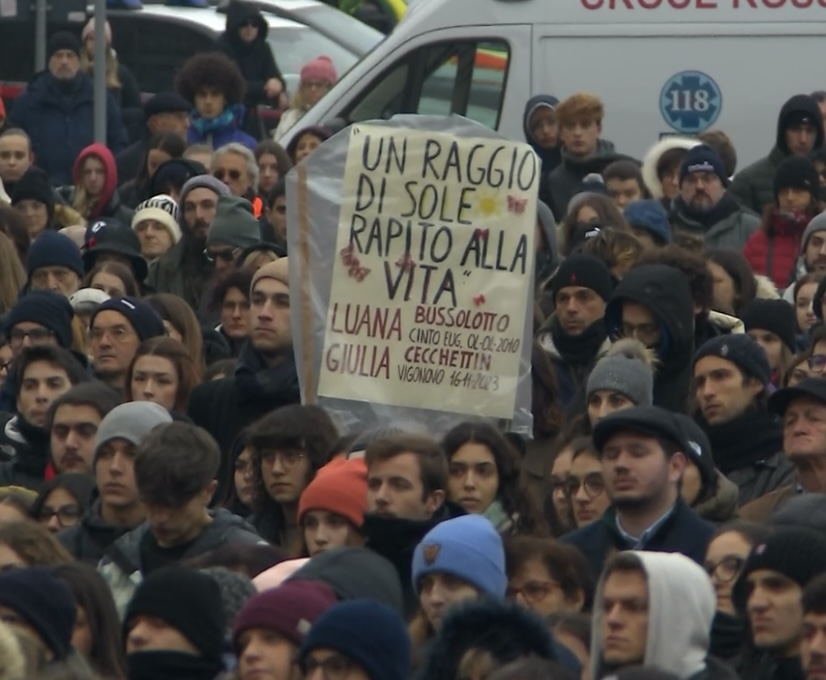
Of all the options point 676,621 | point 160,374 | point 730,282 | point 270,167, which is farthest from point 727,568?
point 270,167

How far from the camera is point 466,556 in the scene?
761 cm

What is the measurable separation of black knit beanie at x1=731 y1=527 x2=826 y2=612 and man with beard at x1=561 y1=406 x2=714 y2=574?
85 cm

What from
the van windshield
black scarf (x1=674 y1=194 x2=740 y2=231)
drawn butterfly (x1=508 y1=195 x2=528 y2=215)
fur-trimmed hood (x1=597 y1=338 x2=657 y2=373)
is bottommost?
the van windshield

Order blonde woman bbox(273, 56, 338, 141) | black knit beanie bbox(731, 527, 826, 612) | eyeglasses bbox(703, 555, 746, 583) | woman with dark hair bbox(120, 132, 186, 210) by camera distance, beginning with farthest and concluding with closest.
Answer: blonde woman bbox(273, 56, 338, 141) → woman with dark hair bbox(120, 132, 186, 210) → eyeglasses bbox(703, 555, 746, 583) → black knit beanie bbox(731, 527, 826, 612)

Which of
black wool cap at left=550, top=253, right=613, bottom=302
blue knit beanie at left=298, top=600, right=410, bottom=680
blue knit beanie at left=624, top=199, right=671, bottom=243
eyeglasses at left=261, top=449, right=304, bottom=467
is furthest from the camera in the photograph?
blue knit beanie at left=624, top=199, right=671, bottom=243

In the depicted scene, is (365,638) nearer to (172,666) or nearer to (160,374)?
(172,666)

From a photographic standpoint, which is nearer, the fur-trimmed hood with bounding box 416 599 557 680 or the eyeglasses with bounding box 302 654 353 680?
the eyeglasses with bounding box 302 654 353 680

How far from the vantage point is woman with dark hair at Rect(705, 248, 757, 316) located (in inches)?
462

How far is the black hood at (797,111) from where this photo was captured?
48.9 feet

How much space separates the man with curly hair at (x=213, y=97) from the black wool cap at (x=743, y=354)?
734cm

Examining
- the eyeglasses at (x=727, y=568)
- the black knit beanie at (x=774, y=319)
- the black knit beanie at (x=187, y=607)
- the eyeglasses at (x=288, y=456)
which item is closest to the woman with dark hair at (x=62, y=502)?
the eyeglasses at (x=288, y=456)

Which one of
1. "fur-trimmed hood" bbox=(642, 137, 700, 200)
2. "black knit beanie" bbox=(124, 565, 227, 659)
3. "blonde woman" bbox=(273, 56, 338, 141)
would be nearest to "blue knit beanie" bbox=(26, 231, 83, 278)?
"fur-trimmed hood" bbox=(642, 137, 700, 200)

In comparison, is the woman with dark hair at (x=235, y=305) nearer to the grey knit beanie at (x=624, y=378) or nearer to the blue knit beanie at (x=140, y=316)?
the blue knit beanie at (x=140, y=316)

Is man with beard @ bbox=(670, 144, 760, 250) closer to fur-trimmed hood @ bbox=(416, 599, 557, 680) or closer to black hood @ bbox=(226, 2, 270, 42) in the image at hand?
black hood @ bbox=(226, 2, 270, 42)
